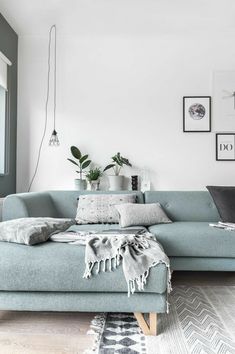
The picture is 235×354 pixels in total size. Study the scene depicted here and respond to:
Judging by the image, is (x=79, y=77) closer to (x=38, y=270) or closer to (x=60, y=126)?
(x=60, y=126)

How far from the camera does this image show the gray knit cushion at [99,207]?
8.97ft

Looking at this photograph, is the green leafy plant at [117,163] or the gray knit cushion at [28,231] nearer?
the gray knit cushion at [28,231]

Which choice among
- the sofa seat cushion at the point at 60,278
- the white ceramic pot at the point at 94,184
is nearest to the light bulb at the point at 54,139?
the white ceramic pot at the point at 94,184

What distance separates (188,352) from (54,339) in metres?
0.64

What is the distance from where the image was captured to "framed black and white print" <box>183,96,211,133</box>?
329 centimetres

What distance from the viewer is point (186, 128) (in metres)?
3.30

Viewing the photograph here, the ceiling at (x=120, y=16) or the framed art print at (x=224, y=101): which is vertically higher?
the ceiling at (x=120, y=16)

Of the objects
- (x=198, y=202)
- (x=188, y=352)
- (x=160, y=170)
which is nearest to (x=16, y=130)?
(x=160, y=170)

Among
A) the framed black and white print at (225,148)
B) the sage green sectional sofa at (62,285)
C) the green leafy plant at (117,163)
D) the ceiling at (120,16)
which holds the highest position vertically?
the ceiling at (120,16)

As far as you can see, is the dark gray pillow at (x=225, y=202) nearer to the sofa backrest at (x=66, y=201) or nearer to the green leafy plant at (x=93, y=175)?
the sofa backrest at (x=66, y=201)

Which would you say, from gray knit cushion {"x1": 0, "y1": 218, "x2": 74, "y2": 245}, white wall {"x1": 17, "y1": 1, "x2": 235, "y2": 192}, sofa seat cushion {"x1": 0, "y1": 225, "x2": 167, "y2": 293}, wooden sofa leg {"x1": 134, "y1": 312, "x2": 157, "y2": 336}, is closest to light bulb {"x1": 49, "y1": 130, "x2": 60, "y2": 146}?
white wall {"x1": 17, "y1": 1, "x2": 235, "y2": 192}

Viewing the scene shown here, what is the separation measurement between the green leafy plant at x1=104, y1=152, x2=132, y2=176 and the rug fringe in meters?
1.71

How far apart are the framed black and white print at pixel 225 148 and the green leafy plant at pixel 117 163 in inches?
37.4

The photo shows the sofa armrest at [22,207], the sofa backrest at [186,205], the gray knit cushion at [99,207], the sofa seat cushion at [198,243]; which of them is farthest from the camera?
the sofa backrest at [186,205]
